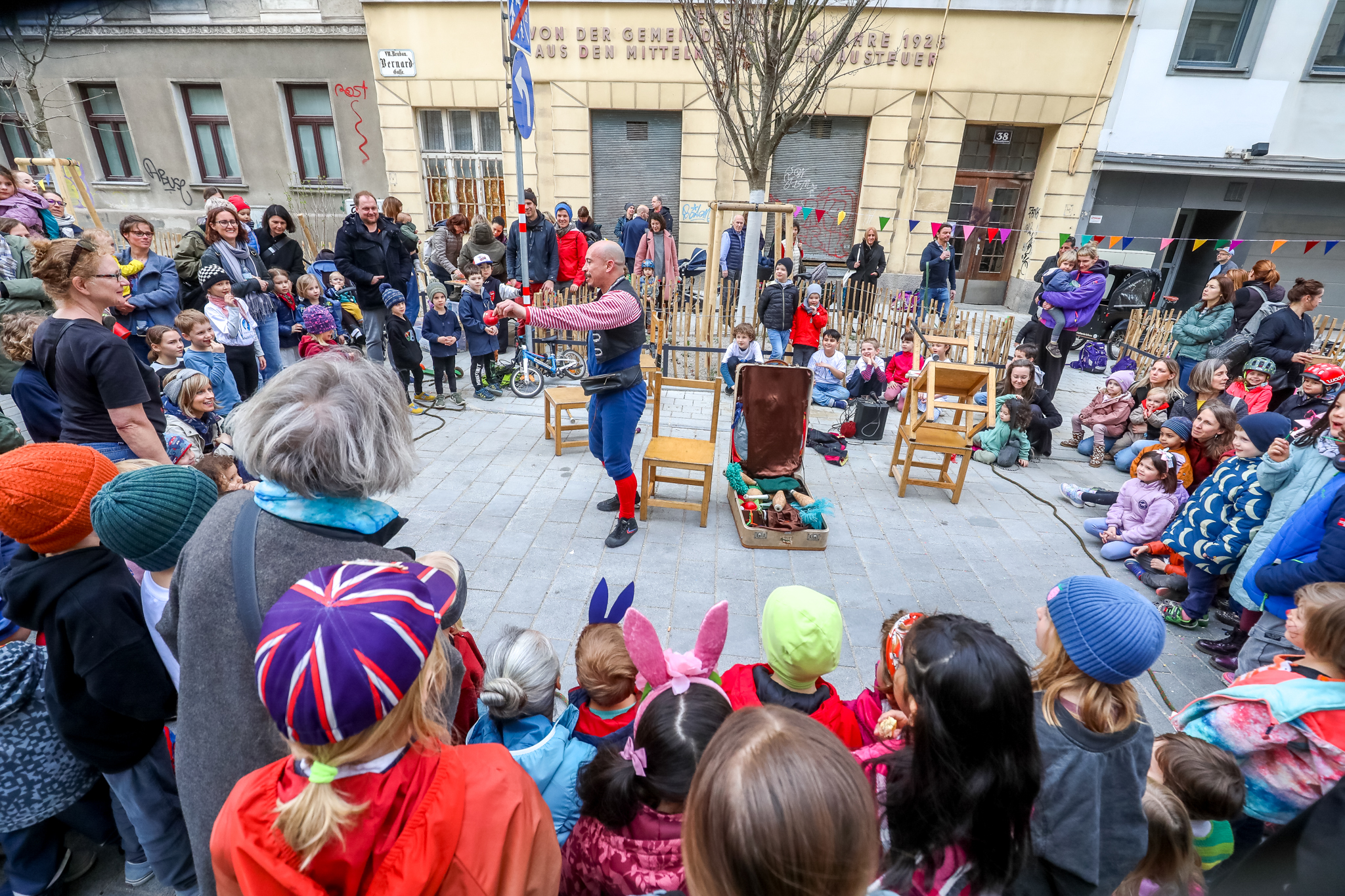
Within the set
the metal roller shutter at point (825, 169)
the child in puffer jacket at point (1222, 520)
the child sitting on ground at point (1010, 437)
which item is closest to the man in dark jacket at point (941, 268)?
the metal roller shutter at point (825, 169)

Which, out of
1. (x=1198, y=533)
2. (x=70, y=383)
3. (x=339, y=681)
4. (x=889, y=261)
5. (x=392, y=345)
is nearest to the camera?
(x=339, y=681)

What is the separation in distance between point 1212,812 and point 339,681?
2.17 meters

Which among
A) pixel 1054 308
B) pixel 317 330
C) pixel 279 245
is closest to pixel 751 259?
pixel 1054 308

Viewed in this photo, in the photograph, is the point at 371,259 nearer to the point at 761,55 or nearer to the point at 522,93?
the point at 522,93

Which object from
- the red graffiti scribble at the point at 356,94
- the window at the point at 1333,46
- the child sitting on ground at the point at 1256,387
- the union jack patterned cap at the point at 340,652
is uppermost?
the window at the point at 1333,46

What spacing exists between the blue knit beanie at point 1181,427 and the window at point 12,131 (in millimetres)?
21060

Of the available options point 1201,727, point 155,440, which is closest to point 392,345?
point 155,440

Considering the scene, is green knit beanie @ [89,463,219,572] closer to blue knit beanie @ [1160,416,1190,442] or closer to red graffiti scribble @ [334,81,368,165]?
blue knit beanie @ [1160,416,1190,442]

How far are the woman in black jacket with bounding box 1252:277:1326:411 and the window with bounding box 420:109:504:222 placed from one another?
12.3 metres

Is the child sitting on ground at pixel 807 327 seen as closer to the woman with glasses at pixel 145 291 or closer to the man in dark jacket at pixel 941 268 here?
the man in dark jacket at pixel 941 268

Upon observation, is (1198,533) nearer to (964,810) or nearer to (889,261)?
(964,810)

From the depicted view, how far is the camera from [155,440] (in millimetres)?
2680

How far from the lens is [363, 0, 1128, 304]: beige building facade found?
11031mm

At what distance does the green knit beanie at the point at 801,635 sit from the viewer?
1.71 meters
